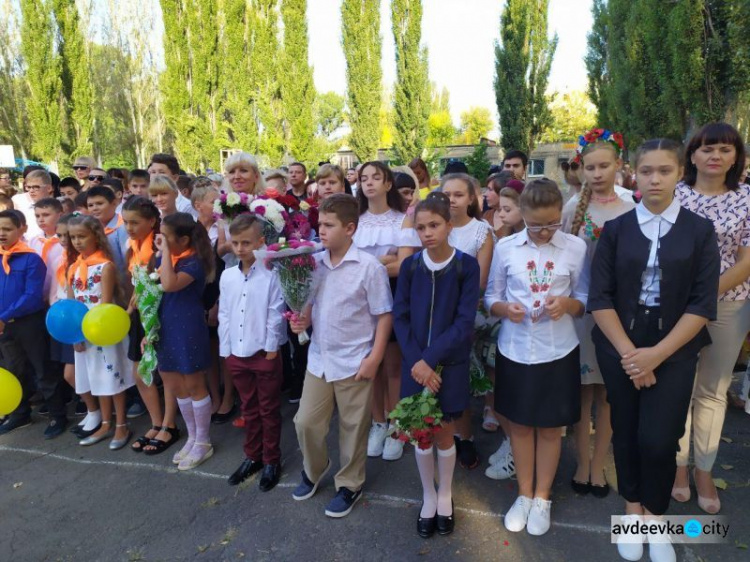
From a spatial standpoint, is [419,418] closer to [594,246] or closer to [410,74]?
[594,246]

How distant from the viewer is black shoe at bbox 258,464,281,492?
3275 mm

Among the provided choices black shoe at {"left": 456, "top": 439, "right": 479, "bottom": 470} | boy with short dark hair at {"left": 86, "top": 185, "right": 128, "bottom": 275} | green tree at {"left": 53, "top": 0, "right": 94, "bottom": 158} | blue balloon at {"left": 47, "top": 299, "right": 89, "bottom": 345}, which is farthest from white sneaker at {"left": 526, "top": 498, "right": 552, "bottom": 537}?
green tree at {"left": 53, "top": 0, "right": 94, "bottom": 158}

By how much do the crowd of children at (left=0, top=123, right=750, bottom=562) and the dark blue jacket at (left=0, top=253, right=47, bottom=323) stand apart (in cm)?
36

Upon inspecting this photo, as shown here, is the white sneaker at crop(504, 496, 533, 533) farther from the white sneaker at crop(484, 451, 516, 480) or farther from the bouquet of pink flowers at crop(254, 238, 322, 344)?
the bouquet of pink flowers at crop(254, 238, 322, 344)

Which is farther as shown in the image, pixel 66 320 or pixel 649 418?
pixel 66 320

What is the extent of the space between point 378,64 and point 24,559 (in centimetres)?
2772

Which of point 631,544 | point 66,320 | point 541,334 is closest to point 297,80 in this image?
point 66,320

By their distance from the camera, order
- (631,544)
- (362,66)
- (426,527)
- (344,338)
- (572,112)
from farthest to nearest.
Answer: (572,112)
(362,66)
(344,338)
(426,527)
(631,544)

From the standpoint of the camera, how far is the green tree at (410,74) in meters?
26.3

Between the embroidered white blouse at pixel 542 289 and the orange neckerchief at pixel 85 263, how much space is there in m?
3.27

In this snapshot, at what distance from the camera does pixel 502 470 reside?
Answer: 10.8 ft

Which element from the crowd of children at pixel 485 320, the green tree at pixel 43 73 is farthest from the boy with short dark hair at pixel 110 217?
the green tree at pixel 43 73

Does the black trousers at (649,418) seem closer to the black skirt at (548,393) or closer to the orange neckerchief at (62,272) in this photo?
the black skirt at (548,393)

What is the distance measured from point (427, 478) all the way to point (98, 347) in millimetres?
2985
